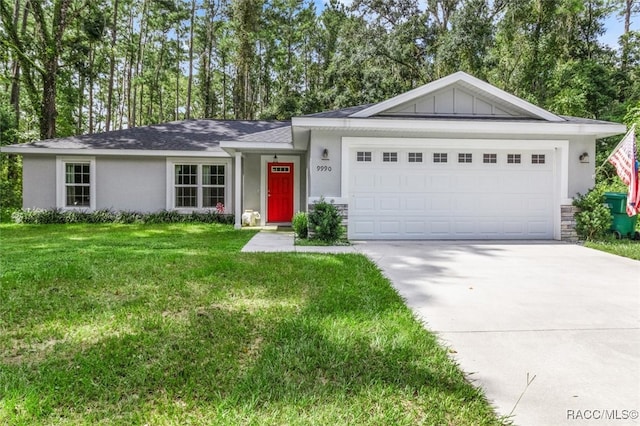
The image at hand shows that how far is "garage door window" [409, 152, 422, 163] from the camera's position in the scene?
8.80 meters

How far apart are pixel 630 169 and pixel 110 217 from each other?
13.7 m

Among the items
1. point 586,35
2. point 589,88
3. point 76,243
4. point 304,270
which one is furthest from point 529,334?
point 586,35

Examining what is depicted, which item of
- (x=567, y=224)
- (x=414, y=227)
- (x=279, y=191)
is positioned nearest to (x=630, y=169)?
(x=567, y=224)

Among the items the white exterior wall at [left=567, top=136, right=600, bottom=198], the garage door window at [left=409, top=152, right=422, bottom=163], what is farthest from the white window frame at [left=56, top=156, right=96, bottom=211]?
the white exterior wall at [left=567, top=136, right=600, bottom=198]

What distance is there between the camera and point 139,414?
81.2 inches

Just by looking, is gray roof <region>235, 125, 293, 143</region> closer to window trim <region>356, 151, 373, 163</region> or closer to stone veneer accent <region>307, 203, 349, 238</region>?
window trim <region>356, 151, 373, 163</region>

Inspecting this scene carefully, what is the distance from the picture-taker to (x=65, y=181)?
12578mm

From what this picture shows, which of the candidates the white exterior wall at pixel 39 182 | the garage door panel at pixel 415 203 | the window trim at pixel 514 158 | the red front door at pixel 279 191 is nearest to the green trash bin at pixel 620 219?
the window trim at pixel 514 158

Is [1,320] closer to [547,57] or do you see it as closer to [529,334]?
[529,334]

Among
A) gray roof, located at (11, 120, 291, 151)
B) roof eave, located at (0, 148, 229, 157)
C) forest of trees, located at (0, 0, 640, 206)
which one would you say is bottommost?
roof eave, located at (0, 148, 229, 157)

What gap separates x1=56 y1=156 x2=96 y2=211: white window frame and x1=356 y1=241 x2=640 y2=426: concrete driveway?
1051cm

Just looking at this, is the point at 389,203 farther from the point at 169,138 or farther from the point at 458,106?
the point at 169,138

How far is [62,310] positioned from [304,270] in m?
2.84

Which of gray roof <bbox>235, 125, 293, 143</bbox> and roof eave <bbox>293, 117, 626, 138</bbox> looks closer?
roof eave <bbox>293, 117, 626, 138</bbox>
